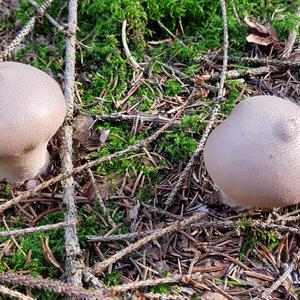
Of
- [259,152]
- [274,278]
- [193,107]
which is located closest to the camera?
[259,152]

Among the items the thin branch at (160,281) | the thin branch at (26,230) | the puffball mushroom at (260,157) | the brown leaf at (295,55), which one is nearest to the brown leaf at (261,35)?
the brown leaf at (295,55)

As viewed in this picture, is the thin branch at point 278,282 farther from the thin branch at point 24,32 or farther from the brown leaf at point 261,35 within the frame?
the thin branch at point 24,32

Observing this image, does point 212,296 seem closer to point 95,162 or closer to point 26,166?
point 95,162

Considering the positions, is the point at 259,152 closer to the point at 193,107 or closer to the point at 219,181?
the point at 219,181

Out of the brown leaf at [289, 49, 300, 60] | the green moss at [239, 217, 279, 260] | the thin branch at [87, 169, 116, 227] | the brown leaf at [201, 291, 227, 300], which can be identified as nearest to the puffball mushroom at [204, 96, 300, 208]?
the green moss at [239, 217, 279, 260]

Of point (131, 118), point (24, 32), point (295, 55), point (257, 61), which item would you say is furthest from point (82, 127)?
point (295, 55)

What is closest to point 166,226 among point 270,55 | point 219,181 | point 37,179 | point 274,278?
point 219,181

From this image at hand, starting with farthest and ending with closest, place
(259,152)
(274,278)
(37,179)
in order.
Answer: (37,179) < (274,278) < (259,152)
